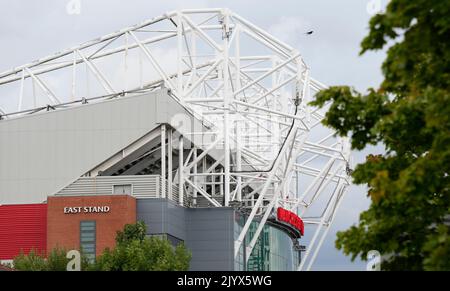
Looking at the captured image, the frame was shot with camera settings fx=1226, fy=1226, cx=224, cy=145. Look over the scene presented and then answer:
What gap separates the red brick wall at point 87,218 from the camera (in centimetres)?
9150

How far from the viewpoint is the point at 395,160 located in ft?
101

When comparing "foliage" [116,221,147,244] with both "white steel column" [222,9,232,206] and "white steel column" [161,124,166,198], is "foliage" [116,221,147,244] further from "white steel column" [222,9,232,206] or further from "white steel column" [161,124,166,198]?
"white steel column" [222,9,232,206]

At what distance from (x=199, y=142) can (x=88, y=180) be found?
1146 centimetres

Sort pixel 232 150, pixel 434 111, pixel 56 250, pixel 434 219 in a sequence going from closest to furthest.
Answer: pixel 434 111
pixel 434 219
pixel 56 250
pixel 232 150

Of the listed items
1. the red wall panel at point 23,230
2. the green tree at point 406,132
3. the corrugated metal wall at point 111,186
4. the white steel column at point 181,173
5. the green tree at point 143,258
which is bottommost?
the green tree at point 406,132

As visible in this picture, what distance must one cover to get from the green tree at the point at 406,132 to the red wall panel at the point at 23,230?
216 feet

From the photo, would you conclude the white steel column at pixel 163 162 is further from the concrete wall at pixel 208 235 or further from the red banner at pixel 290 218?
the red banner at pixel 290 218

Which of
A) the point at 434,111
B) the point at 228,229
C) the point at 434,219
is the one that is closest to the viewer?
the point at 434,111

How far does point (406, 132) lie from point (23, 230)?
2757 inches

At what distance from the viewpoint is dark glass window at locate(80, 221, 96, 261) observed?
91.2m

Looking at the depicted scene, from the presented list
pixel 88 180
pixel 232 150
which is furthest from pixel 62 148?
pixel 232 150

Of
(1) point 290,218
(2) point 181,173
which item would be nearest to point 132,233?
(2) point 181,173

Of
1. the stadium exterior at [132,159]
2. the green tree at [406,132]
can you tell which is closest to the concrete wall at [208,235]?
the stadium exterior at [132,159]

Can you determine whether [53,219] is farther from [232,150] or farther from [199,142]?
[232,150]
